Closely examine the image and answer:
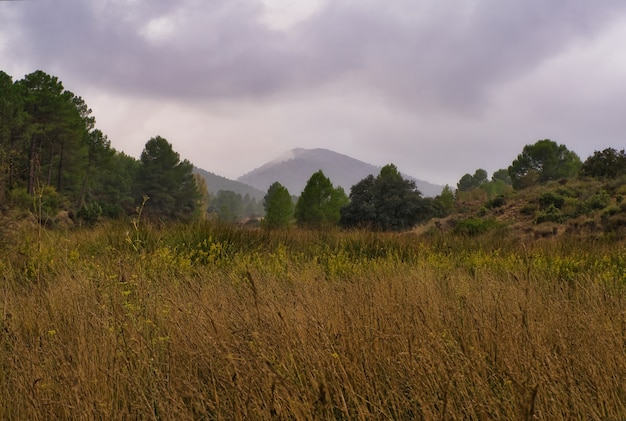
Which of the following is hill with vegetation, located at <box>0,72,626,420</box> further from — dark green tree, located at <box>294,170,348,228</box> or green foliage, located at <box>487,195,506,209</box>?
dark green tree, located at <box>294,170,348,228</box>

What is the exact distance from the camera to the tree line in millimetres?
28781

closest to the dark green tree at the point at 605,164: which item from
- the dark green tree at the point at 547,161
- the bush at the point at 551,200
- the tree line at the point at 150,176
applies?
the tree line at the point at 150,176

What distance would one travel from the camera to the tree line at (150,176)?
28781 millimetres

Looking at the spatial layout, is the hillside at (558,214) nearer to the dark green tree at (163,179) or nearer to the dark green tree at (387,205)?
the dark green tree at (387,205)

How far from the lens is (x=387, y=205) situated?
32375 mm

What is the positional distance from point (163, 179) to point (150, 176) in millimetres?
1516

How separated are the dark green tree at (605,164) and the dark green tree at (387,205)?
1096cm

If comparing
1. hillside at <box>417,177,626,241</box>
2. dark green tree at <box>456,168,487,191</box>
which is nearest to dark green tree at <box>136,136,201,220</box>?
hillside at <box>417,177,626,241</box>

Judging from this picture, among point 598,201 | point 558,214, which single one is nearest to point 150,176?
point 558,214

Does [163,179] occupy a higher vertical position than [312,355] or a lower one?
higher

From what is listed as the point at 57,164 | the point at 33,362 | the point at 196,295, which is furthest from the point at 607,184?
the point at 57,164

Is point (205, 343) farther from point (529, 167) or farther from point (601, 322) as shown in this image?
point (529, 167)

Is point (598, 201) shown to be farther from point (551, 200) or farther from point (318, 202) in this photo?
point (318, 202)

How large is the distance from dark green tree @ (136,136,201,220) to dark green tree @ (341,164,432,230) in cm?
2535
